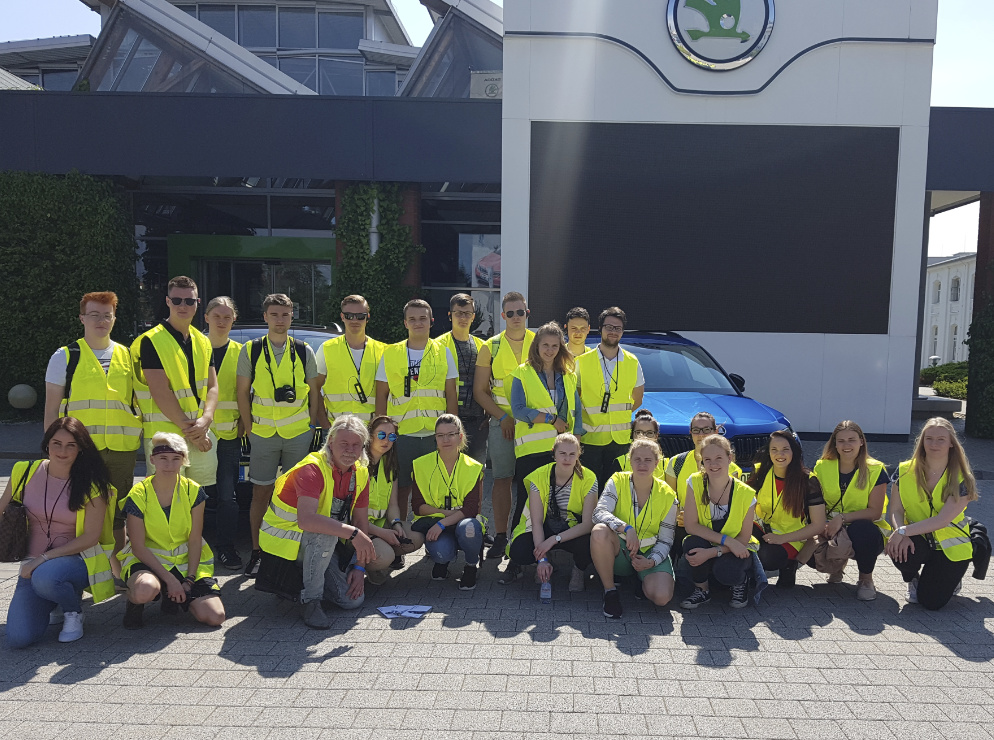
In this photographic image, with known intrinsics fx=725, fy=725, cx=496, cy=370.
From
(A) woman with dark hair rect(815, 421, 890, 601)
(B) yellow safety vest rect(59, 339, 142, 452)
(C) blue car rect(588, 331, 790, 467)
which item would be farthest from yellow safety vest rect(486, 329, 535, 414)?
(B) yellow safety vest rect(59, 339, 142, 452)

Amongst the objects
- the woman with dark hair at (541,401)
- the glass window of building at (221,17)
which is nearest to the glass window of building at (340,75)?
the glass window of building at (221,17)

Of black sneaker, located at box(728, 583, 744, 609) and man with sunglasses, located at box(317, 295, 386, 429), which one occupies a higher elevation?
man with sunglasses, located at box(317, 295, 386, 429)

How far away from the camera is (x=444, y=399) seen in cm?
578

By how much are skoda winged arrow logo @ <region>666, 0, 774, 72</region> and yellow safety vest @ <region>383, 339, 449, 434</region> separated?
779 centimetres

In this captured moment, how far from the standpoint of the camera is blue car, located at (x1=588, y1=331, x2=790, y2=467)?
6133 millimetres

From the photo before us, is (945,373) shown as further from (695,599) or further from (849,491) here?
(695,599)

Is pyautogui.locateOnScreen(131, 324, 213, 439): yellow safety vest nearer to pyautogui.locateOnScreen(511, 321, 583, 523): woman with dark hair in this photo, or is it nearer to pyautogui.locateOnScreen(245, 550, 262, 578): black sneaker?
pyautogui.locateOnScreen(245, 550, 262, 578): black sneaker

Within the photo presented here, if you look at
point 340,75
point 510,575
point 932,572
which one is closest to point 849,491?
point 932,572

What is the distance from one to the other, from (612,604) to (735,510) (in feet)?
3.36

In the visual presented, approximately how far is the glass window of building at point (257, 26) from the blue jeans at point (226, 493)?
Answer: 87.5 feet

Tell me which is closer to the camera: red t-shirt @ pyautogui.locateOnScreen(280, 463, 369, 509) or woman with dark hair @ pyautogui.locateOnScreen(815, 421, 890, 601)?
red t-shirt @ pyautogui.locateOnScreen(280, 463, 369, 509)

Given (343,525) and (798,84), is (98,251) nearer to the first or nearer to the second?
(343,525)

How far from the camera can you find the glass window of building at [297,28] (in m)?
27.6

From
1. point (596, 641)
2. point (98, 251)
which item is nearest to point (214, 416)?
point (596, 641)
